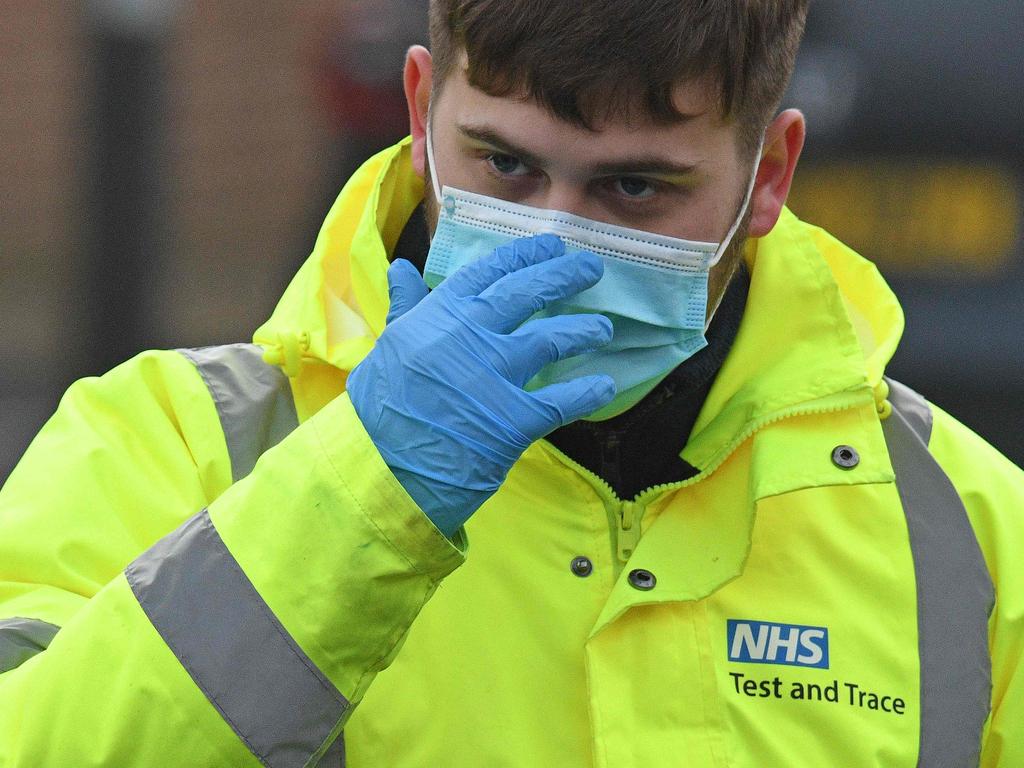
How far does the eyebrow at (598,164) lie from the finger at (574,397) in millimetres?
332

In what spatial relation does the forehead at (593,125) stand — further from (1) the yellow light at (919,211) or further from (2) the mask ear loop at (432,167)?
(1) the yellow light at (919,211)

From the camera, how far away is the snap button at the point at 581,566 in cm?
218

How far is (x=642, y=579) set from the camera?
2.15 meters

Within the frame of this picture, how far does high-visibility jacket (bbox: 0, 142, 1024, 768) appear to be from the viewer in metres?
1.77

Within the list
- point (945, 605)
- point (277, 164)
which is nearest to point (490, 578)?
point (945, 605)

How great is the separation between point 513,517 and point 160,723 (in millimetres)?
616

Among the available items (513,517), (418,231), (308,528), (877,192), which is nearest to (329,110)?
(877,192)

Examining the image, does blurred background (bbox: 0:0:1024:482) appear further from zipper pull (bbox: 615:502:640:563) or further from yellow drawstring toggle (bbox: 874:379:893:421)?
zipper pull (bbox: 615:502:640:563)

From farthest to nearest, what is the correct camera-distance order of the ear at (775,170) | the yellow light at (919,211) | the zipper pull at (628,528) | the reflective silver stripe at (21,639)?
the yellow light at (919,211)
the ear at (775,170)
the zipper pull at (628,528)
the reflective silver stripe at (21,639)

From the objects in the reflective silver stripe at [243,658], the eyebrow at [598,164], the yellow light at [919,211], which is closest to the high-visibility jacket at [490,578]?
the reflective silver stripe at [243,658]

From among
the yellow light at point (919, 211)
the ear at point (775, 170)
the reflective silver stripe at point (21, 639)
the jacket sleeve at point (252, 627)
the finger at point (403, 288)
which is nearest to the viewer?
the jacket sleeve at point (252, 627)

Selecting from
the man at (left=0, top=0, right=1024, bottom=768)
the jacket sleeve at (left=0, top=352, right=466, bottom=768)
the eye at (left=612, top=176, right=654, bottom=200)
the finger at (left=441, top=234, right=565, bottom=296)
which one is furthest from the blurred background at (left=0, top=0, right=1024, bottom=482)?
the jacket sleeve at (left=0, top=352, right=466, bottom=768)

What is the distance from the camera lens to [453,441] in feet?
6.03

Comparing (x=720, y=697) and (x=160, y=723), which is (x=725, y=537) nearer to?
(x=720, y=697)
